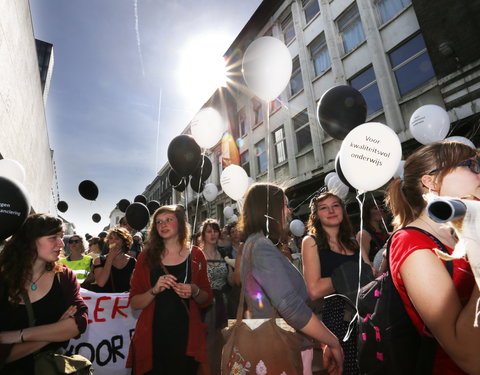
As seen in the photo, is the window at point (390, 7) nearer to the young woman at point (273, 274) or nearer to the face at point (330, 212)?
the face at point (330, 212)

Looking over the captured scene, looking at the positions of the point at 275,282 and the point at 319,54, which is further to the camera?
the point at 319,54

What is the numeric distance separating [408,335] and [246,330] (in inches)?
31.4

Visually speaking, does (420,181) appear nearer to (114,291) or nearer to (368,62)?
(114,291)

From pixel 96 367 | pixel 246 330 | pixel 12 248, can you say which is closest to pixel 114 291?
pixel 96 367

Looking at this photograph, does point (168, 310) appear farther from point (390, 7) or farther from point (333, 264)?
point (390, 7)

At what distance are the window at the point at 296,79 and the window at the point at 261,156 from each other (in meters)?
3.22

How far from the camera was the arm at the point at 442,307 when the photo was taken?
2.62ft

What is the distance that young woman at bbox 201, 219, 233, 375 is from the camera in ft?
9.84

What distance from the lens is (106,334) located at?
2932 mm

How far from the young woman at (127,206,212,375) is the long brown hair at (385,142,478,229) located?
163cm

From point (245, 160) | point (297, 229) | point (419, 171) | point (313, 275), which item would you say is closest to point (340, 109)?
point (313, 275)

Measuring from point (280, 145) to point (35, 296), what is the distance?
491 inches

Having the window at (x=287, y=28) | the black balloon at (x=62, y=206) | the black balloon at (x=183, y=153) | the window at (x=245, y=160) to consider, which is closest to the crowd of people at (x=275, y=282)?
the black balloon at (x=183, y=153)

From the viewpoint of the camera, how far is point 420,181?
3.86 feet
